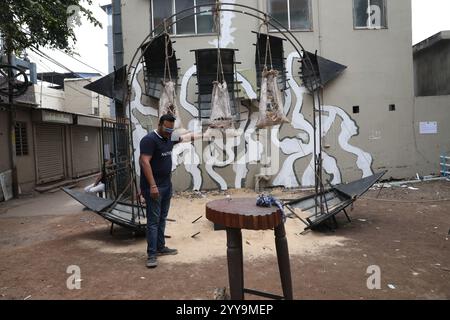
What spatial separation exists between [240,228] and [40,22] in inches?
288

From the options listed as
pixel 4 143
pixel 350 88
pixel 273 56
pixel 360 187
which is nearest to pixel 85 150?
pixel 4 143

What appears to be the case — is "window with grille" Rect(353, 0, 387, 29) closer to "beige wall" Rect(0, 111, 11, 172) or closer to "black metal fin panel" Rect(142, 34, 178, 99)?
"black metal fin panel" Rect(142, 34, 178, 99)

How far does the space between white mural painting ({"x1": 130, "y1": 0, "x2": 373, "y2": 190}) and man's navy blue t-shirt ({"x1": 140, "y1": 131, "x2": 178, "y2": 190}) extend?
5490 mm

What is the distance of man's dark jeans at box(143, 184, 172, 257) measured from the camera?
15.4 feet

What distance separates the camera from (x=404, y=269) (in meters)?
4.34

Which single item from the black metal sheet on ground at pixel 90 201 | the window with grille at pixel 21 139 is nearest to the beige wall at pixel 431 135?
the black metal sheet on ground at pixel 90 201

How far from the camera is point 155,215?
4.76 m

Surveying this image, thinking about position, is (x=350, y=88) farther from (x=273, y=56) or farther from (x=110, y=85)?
(x=110, y=85)

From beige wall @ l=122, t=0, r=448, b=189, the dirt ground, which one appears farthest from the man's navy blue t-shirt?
beige wall @ l=122, t=0, r=448, b=189

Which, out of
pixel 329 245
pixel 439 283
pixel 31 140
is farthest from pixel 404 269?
pixel 31 140

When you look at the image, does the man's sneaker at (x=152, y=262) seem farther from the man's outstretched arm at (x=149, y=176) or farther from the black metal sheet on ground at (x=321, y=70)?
the black metal sheet on ground at (x=321, y=70)

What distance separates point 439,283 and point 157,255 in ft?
10.8

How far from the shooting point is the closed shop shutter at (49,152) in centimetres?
1357
